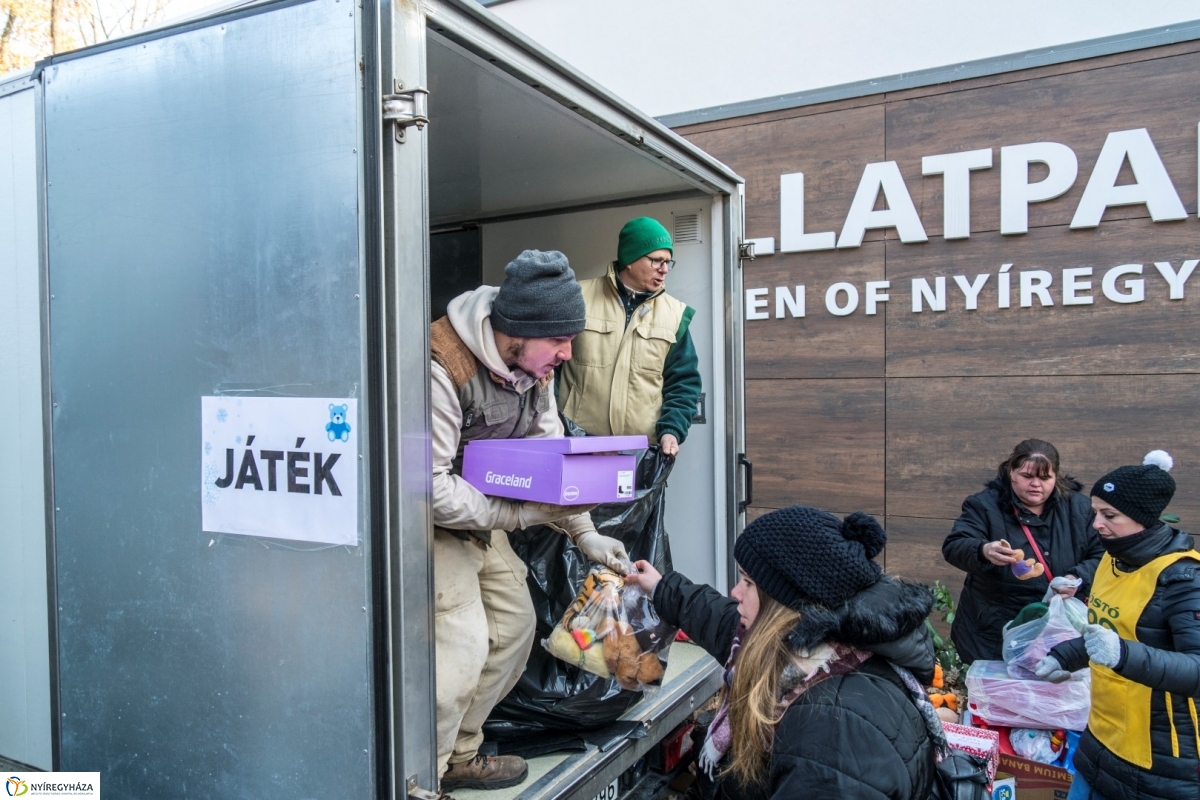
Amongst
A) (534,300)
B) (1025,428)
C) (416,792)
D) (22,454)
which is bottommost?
(416,792)

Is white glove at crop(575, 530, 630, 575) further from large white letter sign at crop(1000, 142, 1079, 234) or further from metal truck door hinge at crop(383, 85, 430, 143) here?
large white letter sign at crop(1000, 142, 1079, 234)

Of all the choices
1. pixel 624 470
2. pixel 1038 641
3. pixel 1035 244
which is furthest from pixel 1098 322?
pixel 624 470

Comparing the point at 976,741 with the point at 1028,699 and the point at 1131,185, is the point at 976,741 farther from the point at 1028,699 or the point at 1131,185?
the point at 1131,185

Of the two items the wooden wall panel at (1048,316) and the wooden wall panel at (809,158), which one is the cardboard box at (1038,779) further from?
the wooden wall panel at (809,158)

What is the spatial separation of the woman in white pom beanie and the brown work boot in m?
1.66

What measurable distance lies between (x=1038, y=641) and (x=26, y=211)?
3.47 m

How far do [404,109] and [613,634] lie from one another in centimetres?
148

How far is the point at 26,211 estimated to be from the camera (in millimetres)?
2148

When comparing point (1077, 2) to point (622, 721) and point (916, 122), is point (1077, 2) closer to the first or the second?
point (916, 122)

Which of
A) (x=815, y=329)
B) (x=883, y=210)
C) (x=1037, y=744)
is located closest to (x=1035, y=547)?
(x=1037, y=744)

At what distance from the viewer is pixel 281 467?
1763 millimetres

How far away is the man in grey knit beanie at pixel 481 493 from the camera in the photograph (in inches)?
85.2

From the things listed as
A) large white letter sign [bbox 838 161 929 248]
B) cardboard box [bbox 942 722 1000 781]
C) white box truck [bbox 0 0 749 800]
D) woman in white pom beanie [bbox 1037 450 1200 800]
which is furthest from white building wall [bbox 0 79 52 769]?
large white letter sign [bbox 838 161 929 248]

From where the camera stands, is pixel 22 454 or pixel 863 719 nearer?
pixel 863 719
